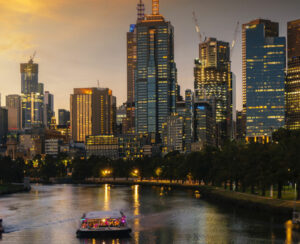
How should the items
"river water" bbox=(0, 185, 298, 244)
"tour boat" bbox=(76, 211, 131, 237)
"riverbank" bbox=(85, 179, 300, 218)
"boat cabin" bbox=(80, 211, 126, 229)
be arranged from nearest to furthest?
"river water" bbox=(0, 185, 298, 244), "tour boat" bbox=(76, 211, 131, 237), "boat cabin" bbox=(80, 211, 126, 229), "riverbank" bbox=(85, 179, 300, 218)

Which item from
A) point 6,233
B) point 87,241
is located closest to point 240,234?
point 87,241

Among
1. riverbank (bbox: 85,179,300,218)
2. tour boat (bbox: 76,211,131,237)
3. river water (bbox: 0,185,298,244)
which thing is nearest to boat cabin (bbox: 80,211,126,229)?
tour boat (bbox: 76,211,131,237)

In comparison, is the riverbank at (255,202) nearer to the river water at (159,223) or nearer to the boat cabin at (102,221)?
the river water at (159,223)

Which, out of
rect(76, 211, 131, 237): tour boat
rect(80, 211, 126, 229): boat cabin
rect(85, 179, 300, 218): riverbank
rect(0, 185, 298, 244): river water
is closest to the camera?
rect(0, 185, 298, 244): river water

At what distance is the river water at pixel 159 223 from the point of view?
262 feet

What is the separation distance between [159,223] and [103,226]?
17910mm

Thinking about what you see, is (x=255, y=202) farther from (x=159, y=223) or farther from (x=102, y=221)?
(x=102, y=221)

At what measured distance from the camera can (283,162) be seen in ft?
356

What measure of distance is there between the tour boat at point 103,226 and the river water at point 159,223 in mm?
1874

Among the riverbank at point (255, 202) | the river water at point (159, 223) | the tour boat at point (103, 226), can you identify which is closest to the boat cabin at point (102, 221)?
the tour boat at point (103, 226)

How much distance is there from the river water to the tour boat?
1.87m

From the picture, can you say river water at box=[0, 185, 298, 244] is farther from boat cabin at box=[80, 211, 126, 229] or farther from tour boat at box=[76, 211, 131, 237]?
boat cabin at box=[80, 211, 126, 229]

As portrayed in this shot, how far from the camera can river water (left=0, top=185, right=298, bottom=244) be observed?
79750 mm

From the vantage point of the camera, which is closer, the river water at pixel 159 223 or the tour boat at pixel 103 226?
the river water at pixel 159 223
